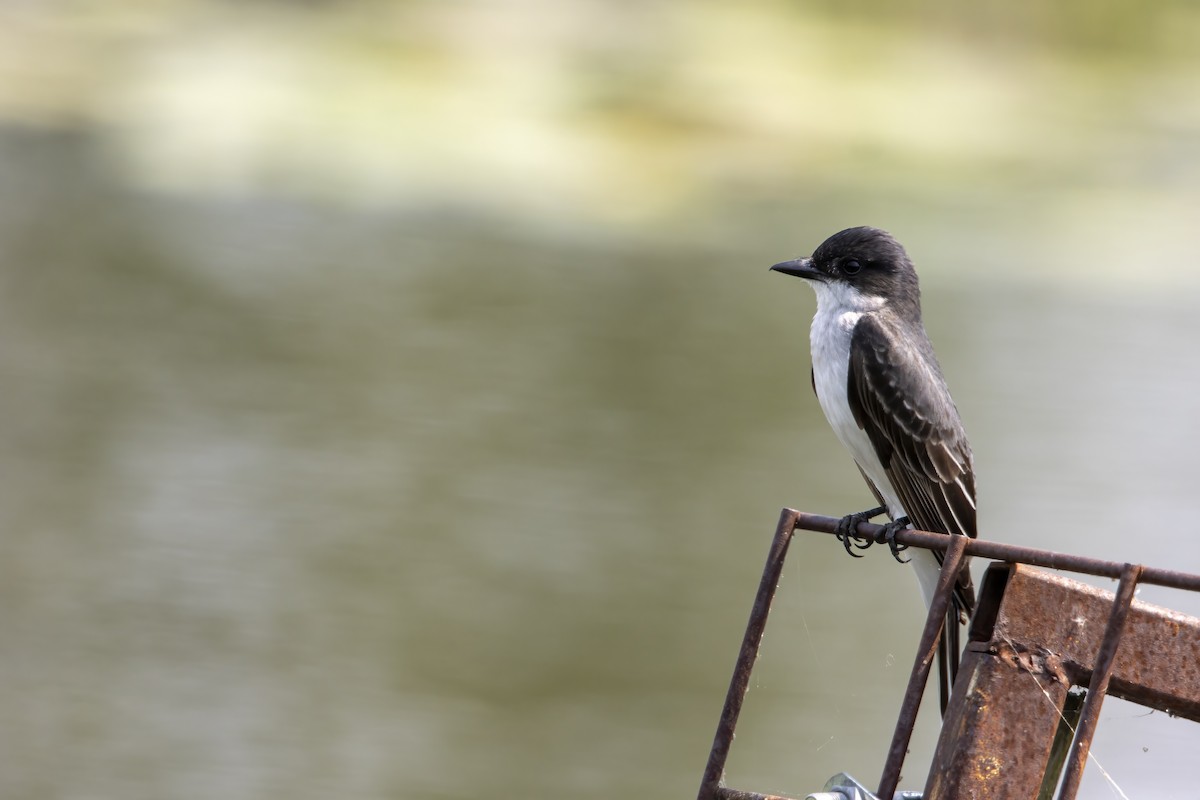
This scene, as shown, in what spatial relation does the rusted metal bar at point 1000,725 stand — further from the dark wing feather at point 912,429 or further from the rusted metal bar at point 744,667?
the dark wing feather at point 912,429

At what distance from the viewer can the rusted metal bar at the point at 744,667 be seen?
2.22 meters

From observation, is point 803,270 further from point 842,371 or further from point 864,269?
point 842,371

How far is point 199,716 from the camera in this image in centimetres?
701

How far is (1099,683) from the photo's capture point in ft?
6.37

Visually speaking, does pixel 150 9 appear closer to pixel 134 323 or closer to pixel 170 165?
pixel 170 165

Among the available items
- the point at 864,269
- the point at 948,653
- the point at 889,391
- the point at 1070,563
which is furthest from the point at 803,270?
the point at 1070,563

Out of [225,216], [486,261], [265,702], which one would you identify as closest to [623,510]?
[265,702]

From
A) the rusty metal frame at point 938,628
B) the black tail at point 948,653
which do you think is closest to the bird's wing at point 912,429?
the black tail at point 948,653

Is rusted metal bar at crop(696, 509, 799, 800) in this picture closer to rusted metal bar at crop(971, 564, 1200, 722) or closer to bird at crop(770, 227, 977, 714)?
rusted metal bar at crop(971, 564, 1200, 722)

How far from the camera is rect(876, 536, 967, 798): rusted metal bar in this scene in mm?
2098

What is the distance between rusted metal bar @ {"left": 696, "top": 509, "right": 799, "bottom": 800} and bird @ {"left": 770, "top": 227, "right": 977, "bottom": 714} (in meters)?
1.63

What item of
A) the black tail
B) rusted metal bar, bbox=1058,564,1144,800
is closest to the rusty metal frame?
rusted metal bar, bbox=1058,564,1144,800

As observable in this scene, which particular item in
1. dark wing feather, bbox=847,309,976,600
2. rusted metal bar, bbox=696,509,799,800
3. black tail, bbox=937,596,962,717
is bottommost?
rusted metal bar, bbox=696,509,799,800

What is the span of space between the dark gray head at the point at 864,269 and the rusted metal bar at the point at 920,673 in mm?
2484
